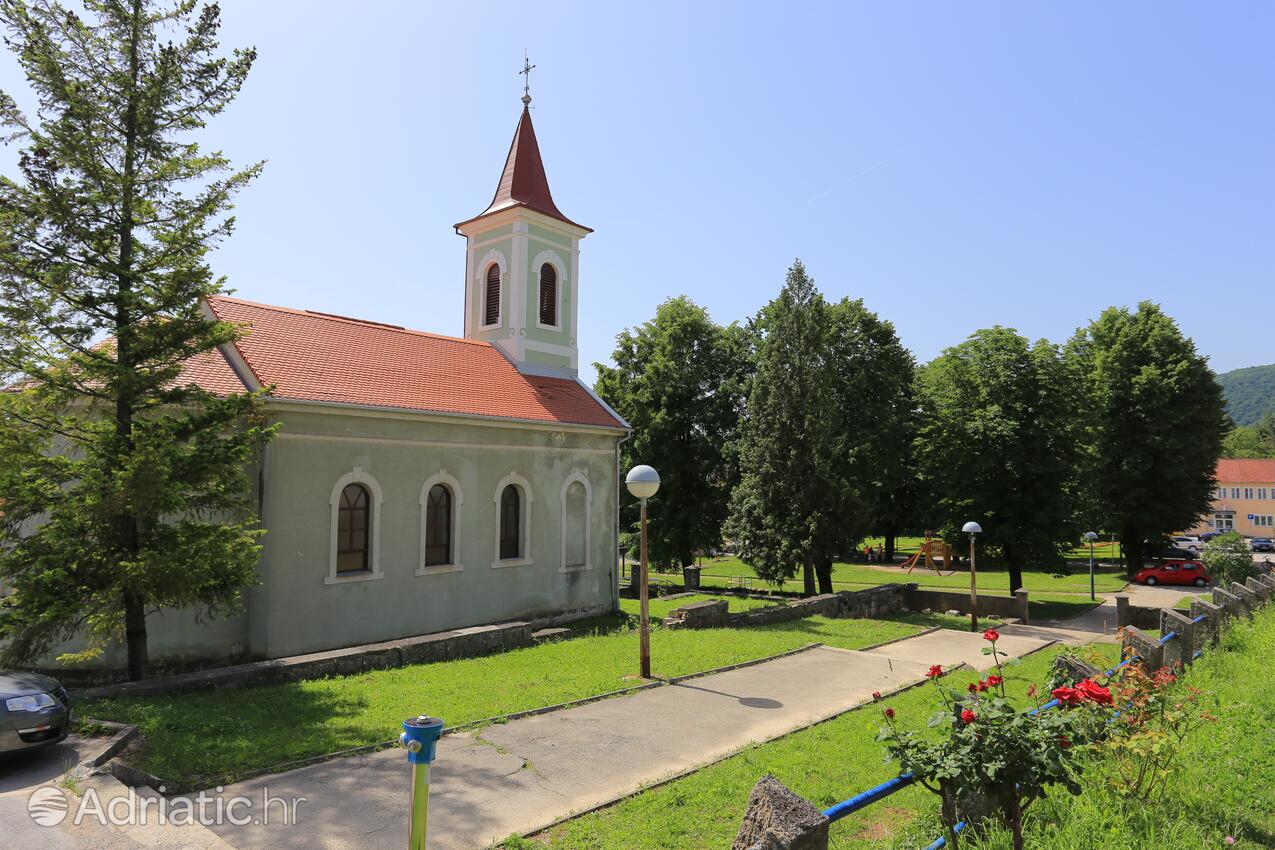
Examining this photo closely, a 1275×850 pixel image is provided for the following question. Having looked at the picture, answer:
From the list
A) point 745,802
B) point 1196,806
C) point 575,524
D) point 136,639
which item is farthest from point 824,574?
point 1196,806

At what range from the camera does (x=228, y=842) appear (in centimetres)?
667

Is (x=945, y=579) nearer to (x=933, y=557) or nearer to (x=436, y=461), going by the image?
(x=933, y=557)

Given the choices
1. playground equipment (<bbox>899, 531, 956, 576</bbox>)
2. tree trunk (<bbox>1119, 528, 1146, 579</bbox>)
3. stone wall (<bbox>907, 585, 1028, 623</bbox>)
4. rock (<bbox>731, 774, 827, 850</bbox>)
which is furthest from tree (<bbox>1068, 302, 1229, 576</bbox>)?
rock (<bbox>731, 774, 827, 850</bbox>)

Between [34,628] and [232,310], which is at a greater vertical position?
[232,310]

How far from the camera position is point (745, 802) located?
302 inches

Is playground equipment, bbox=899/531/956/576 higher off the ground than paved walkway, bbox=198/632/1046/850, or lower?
lower

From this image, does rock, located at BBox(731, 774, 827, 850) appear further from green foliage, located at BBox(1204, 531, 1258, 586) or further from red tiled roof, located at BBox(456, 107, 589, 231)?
green foliage, located at BBox(1204, 531, 1258, 586)

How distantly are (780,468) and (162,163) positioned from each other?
70.2ft

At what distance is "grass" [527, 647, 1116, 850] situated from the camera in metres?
6.68

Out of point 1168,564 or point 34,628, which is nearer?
point 34,628

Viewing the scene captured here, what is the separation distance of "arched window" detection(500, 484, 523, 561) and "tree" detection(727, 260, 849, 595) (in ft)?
34.6

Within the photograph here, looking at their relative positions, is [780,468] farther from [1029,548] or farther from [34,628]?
[34,628]

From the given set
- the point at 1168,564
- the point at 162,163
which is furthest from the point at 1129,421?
the point at 162,163

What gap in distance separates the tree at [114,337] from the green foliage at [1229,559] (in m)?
36.0
